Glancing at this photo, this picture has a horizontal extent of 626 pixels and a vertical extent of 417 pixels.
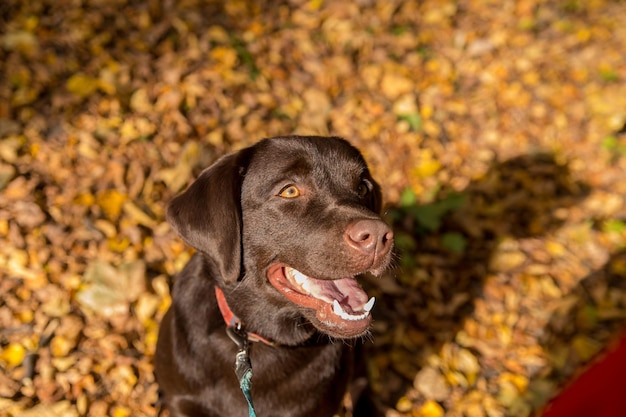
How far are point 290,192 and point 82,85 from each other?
2.78 meters

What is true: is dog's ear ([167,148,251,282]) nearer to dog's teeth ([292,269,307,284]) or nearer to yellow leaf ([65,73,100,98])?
dog's teeth ([292,269,307,284])

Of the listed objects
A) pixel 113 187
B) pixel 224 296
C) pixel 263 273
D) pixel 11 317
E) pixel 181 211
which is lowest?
pixel 11 317

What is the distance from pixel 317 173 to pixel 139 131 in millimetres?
2298

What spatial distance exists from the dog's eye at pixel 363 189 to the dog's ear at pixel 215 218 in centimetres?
68

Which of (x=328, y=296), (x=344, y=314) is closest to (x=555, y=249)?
(x=328, y=296)

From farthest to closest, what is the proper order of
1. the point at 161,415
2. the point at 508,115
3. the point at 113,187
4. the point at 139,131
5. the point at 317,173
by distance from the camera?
the point at 508,115
the point at 139,131
the point at 113,187
the point at 161,415
the point at 317,173

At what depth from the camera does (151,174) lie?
4.32 meters

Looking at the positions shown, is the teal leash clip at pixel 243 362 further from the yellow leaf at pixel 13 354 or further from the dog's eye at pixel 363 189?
the yellow leaf at pixel 13 354

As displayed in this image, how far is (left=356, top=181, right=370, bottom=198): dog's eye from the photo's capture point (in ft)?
9.73

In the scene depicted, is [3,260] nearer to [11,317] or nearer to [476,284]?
[11,317]

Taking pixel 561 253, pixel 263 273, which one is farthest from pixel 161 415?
pixel 561 253

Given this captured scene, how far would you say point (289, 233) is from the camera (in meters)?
2.63

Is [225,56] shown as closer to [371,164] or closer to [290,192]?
[371,164]

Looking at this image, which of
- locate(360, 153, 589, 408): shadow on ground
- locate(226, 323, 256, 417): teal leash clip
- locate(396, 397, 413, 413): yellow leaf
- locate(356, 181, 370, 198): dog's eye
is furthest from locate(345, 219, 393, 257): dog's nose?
locate(396, 397, 413, 413): yellow leaf
